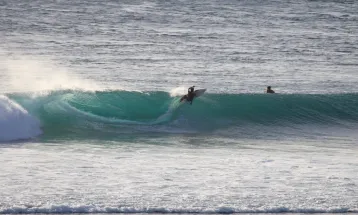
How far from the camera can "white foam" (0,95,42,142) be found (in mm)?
20156

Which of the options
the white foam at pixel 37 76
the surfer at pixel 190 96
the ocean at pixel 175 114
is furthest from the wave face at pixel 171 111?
the white foam at pixel 37 76

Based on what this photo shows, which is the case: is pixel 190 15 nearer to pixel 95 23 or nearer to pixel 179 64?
pixel 95 23

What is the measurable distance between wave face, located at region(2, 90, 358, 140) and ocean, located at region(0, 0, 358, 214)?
56 mm

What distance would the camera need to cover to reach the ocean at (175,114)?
1473cm

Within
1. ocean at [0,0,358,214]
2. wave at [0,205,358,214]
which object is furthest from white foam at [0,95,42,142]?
wave at [0,205,358,214]

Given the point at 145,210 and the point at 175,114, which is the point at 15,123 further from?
the point at 145,210

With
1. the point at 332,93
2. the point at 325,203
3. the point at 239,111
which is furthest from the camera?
the point at 332,93

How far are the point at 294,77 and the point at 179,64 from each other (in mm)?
4602

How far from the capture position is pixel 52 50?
34281 millimetres

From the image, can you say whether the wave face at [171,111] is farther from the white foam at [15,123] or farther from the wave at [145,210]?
the wave at [145,210]

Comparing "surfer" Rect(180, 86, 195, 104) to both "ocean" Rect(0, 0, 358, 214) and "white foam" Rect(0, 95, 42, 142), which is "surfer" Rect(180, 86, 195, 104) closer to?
"ocean" Rect(0, 0, 358, 214)

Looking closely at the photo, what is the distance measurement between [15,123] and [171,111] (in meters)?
4.87

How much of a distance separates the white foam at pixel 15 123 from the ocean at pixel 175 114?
4 centimetres

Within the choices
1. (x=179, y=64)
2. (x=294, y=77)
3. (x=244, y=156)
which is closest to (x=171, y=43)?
(x=179, y=64)
